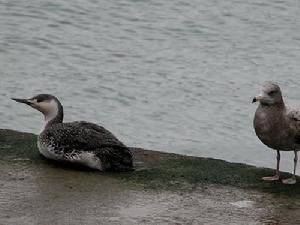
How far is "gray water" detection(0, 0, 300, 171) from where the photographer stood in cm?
1398

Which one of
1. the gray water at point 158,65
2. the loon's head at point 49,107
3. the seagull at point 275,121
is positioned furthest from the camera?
the gray water at point 158,65

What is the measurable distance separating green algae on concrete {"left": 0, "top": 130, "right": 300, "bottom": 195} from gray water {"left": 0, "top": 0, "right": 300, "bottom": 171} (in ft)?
9.19

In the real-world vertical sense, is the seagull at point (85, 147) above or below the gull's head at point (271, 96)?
below

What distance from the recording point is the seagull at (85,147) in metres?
8.88

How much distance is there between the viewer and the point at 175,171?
9.08 metres

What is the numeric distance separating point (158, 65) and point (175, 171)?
8.52 meters

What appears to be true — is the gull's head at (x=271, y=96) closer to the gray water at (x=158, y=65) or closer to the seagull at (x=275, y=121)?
the seagull at (x=275, y=121)

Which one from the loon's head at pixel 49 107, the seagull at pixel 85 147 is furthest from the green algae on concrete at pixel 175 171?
the loon's head at pixel 49 107

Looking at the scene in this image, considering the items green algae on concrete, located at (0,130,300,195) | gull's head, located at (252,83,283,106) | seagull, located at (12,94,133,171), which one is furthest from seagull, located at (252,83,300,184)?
seagull, located at (12,94,133,171)

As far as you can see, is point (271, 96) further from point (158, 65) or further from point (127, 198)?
point (158, 65)

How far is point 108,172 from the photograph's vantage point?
8867 mm

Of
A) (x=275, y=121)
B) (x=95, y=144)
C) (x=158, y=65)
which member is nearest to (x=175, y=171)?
(x=95, y=144)

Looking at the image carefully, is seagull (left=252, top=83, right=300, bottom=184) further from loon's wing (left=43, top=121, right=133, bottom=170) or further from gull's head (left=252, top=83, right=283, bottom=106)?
loon's wing (left=43, top=121, right=133, bottom=170)

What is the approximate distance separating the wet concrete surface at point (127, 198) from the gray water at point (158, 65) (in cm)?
375
